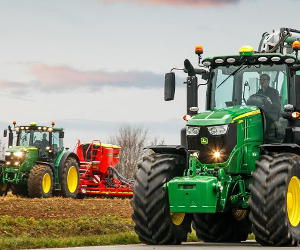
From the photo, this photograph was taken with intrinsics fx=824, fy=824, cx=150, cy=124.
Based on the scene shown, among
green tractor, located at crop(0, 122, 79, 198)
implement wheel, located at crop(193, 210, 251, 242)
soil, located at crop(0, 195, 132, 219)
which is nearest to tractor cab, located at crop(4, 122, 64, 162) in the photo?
green tractor, located at crop(0, 122, 79, 198)

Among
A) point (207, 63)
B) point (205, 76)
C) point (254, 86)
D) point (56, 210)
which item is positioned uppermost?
point (207, 63)

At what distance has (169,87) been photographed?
51.4 feet

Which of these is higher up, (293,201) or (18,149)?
(18,149)

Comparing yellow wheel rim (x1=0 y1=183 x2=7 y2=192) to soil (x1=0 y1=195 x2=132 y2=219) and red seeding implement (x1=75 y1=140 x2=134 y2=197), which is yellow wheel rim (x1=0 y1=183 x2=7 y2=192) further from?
soil (x1=0 y1=195 x2=132 y2=219)

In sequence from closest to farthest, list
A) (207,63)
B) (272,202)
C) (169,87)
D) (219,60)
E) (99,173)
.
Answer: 1. (272,202)
2. (169,87)
3. (219,60)
4. (207,63)
5. (99,173)

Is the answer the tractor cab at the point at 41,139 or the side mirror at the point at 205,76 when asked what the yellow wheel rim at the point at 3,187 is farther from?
the side mirror at the point at 205,76

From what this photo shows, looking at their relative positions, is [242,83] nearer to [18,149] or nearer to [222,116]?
[222,116]

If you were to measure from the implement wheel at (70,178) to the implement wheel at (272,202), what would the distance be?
20.7 m

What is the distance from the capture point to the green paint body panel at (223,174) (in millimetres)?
14227

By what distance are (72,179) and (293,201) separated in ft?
71.0

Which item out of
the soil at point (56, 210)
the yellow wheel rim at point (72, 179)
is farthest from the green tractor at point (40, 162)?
the soil at point (56, 210)

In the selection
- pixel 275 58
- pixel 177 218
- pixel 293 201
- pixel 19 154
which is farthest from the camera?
pixel 19 154

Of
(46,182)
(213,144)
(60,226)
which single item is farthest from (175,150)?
(46,182)

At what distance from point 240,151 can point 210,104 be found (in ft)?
5.15
